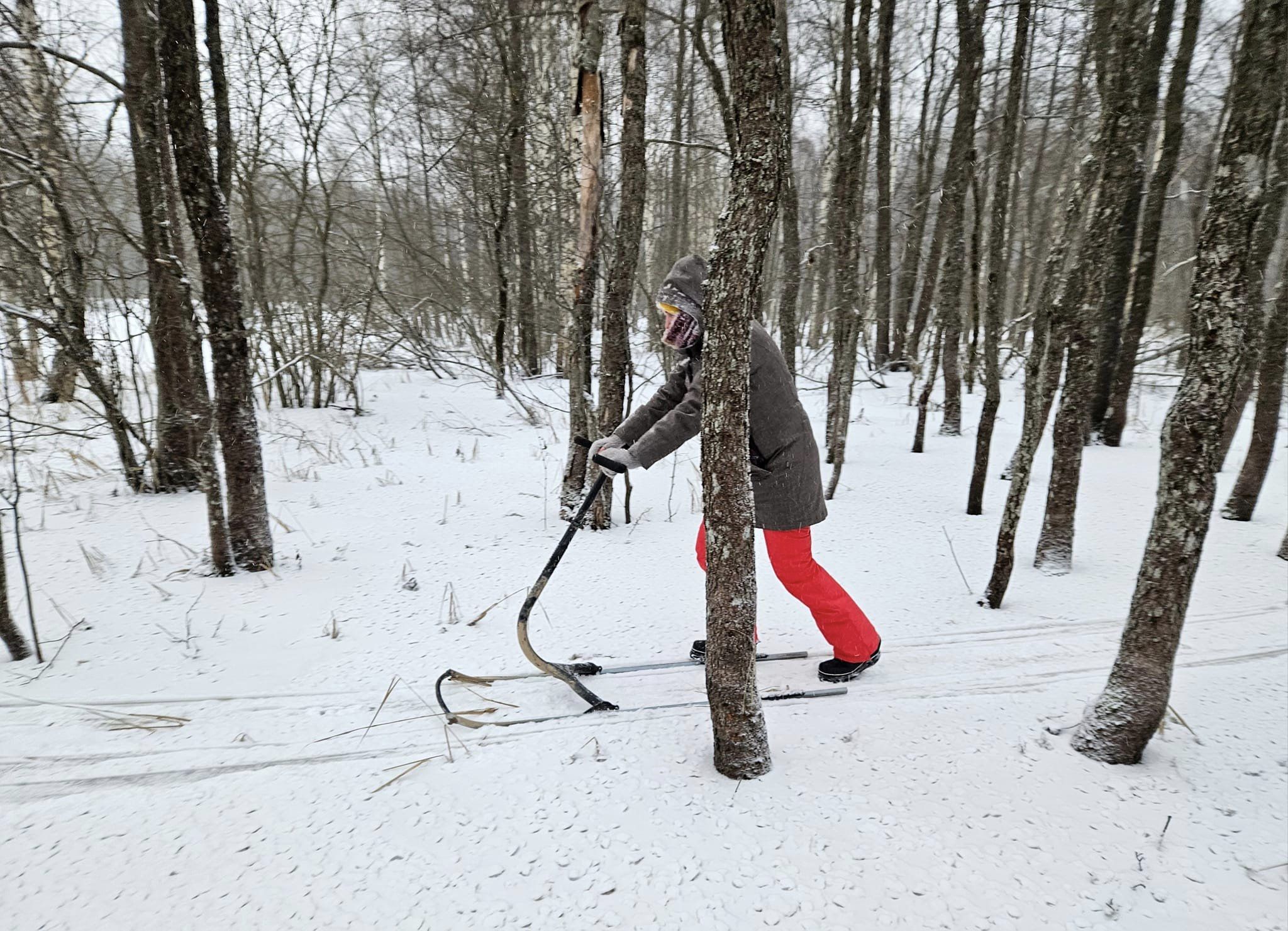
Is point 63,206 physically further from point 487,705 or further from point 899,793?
point 899,793

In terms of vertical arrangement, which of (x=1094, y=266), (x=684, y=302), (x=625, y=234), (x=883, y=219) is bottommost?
(x=684, y=302)

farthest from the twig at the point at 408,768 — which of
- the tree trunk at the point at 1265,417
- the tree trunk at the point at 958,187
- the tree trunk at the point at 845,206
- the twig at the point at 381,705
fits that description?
the tree trunk at the point at 1265,417

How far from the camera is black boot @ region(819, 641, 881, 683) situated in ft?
9.96

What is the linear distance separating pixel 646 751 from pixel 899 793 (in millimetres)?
904

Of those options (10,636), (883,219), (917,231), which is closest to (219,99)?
(10,636)

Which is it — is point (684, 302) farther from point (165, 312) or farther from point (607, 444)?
point (165, 312)

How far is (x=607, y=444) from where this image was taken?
9.98ft

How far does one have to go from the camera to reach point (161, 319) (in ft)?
17.6

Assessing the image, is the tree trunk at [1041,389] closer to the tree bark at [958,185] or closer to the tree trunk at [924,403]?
the tree bark at [958,185]

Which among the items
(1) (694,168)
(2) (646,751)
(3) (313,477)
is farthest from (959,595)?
(1) (694,168)

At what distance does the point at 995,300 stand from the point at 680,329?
3662mm

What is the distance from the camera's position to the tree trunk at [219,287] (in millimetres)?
3428

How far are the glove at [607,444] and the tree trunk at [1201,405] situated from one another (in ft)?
6.64

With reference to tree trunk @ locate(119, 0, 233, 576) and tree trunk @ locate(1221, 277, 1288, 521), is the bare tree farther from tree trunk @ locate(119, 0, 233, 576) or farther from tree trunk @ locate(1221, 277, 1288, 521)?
tree trunk @ locate(119, 0, 233, 576)
